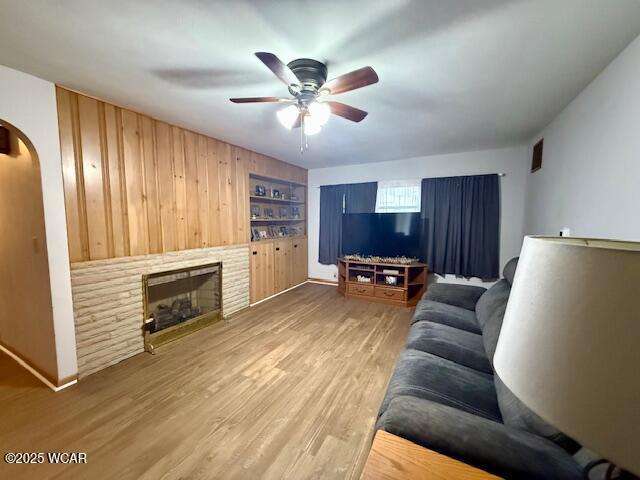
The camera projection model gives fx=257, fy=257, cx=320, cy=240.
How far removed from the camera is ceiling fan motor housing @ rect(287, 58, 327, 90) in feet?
5.45

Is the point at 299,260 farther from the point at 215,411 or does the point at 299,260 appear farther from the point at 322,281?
the point at 215,411

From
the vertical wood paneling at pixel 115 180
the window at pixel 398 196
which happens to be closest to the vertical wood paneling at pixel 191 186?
the vertical wood paneling at pixel 115 180

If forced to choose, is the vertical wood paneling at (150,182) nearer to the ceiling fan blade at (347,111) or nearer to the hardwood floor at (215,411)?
the hardwood floor at (215,411)

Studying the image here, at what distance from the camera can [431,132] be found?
3.09 m

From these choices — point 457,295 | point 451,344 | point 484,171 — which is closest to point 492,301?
point 457,295

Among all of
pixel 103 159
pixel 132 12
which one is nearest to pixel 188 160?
pixel 103 159

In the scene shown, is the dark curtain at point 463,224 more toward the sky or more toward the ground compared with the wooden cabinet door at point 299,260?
more toward the sky

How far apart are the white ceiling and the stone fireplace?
1.49 m

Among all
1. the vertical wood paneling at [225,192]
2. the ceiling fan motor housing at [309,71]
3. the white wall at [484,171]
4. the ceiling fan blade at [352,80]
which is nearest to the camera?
the ceiling fan blade at [352,80]

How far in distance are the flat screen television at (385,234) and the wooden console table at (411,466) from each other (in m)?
3.68

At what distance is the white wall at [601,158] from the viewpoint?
1.47m

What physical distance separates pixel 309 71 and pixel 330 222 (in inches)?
139

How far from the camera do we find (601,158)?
1.75m

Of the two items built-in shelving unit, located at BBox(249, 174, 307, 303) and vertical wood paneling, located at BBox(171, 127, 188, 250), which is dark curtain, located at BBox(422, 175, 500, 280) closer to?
built-in shelving unit, located at BBox(249, 174, 307, 303)
